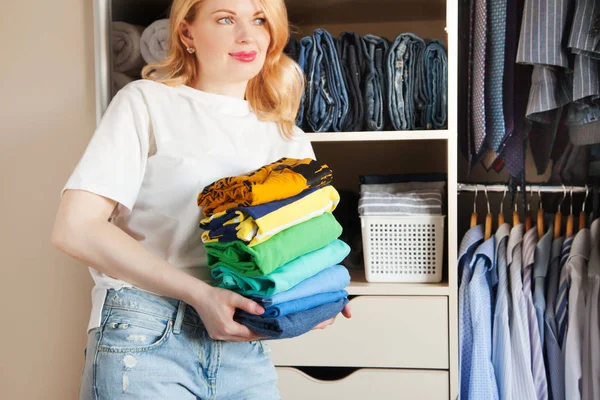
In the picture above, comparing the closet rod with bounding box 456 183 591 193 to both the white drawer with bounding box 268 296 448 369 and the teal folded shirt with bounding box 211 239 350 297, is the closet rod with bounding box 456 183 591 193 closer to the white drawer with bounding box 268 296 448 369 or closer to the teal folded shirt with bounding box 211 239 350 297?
the white drawer with bounding box 268 296 448 369

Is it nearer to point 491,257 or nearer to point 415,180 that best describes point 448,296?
point 491,257

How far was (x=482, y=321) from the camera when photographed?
1903mm

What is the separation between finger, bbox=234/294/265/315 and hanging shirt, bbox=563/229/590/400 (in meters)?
1.06

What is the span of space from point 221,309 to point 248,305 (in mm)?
46

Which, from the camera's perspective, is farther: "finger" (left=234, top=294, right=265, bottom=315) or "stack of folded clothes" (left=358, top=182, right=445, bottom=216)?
"stack of folded clothes" (left=358, top=182, right=445, bottom=216)

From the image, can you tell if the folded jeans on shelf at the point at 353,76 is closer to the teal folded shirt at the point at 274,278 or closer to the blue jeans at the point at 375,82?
the blue jeans at the point at 375,82

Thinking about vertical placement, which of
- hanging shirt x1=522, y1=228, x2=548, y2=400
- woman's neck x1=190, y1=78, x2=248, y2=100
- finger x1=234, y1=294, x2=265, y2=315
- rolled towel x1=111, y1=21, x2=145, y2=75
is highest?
rolled towel x1=111, y1=21, x2=145, y2=75

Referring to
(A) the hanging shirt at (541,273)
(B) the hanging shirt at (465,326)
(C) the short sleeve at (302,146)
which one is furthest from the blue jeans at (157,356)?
(A) the hanging shirt at (541,273)

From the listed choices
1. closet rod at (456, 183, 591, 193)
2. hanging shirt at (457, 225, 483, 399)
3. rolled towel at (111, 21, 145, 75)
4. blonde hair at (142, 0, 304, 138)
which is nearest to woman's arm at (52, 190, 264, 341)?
blonde hair at (142, 0, 304, 138)

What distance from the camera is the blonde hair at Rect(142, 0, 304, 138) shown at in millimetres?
1368

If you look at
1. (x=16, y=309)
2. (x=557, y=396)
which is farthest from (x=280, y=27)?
(x=557, y=396)

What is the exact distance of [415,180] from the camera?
78.6 inches

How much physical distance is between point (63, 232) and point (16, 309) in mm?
921

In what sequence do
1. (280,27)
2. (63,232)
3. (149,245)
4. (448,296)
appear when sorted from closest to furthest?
(63,232), (149,245), (280,27), (448,296)
